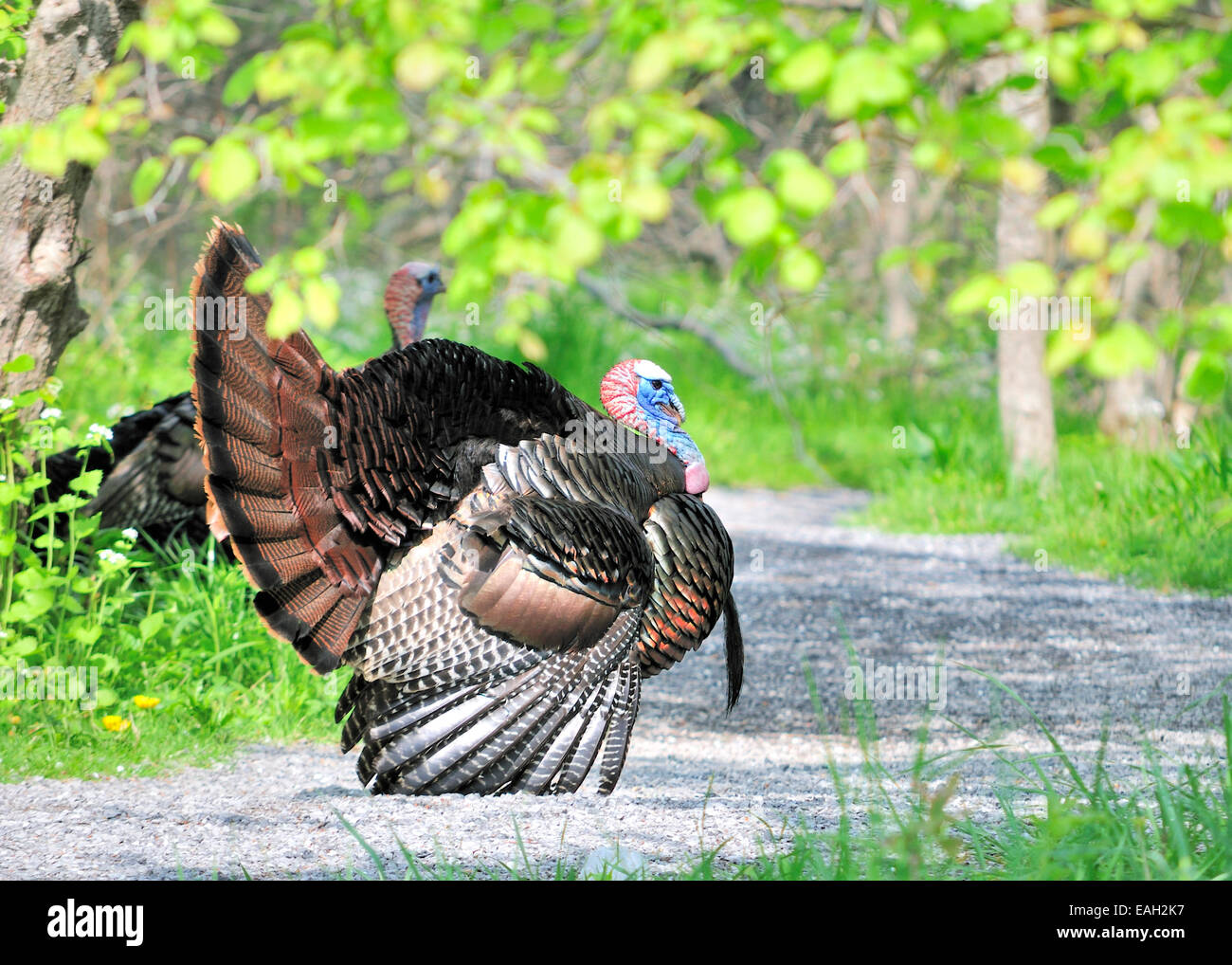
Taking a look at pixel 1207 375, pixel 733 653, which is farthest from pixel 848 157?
pixel 733 653

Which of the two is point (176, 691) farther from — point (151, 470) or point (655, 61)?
point (655, 61)

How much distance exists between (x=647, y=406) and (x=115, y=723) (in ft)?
6.33

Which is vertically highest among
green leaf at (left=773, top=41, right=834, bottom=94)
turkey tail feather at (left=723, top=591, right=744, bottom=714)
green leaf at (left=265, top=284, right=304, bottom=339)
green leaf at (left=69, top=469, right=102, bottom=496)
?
green leaf at (left=773, top=41, right=834, bottom=94)

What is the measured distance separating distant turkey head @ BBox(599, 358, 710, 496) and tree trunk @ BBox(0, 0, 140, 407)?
1812 mm

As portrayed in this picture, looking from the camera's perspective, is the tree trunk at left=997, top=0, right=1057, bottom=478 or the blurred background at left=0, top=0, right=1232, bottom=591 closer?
the blurred background at left=0, top=0, right=1232, bottom=591

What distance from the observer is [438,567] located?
3230mm

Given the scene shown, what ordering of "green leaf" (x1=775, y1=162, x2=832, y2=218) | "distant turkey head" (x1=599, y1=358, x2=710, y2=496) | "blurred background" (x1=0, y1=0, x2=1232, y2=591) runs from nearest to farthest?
1. "green leaf" (x1=775, y1=162, x2=832, y2=218)
2. "blurred background" (x1=0, y1=0, x2=1232, y2=591)
3. "distant turkey head" (x1=599, y1=358, x2=710, y2=496)

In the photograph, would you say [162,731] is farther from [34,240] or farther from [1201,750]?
[1201,750]

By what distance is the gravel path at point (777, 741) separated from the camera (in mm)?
2799

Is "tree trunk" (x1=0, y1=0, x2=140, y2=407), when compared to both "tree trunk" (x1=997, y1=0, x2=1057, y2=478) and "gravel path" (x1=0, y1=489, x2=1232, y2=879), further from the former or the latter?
"tree trunk" (x1=997, y1=0, x2=1057, y2=478)

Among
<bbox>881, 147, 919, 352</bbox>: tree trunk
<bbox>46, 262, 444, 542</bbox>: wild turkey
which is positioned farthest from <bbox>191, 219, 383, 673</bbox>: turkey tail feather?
<bbox>881, 147, 919, 352</bbox>: tree trunk

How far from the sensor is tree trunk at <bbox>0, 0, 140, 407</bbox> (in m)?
3.71

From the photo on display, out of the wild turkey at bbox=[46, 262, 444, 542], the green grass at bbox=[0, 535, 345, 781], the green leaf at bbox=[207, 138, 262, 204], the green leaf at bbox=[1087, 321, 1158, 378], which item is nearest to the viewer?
the green leaf at bbox=[1087, 321, 1158, 378]

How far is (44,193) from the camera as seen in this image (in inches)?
148
